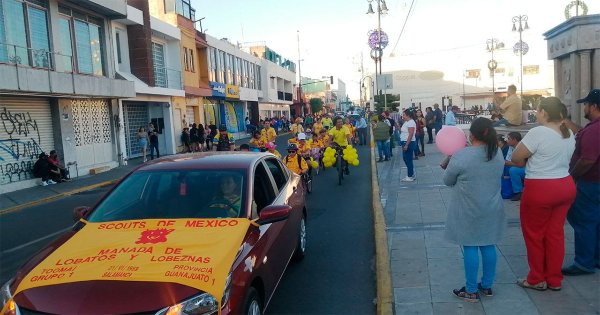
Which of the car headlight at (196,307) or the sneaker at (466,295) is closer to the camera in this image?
the car headlight at (196,307)

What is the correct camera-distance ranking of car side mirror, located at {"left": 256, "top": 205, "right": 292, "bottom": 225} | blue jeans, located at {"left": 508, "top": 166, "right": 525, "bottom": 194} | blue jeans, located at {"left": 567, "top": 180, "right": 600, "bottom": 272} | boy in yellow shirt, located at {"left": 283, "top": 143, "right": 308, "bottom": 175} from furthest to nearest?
boy in yellow shirt, located at {"left": 283, "top": 143, "right": 308, "bottom": 175}
blue jeans, located at {"left": 508, "top": 166, "right": 525, "bottom": 194}
blue jeans, located at {"left": 567, "top": 180, "right": 600, "bottom": 272}
car side mirror, located at {"left": 256, "top": 205, "right": 292, "bottom": 225}

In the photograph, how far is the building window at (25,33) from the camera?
15328 mm

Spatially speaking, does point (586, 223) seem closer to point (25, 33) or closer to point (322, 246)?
point (322, 246)

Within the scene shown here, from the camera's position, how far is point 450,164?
4.30 m

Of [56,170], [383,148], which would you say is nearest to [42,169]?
[56,170]

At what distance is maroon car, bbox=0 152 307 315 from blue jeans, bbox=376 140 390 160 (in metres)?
10.8

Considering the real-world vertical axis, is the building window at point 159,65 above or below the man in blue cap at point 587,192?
above

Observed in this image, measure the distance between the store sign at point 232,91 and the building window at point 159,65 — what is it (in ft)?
30.4

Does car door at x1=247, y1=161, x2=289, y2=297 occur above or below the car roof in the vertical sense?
below

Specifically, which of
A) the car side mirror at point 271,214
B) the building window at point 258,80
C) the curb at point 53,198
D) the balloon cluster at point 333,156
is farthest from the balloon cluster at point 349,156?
the building window at point 258,80

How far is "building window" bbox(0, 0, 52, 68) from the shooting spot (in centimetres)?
1533

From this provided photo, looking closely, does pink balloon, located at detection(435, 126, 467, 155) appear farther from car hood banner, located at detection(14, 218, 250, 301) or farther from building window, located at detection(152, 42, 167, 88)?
building window, located at detection(152, 42, 167, 88)

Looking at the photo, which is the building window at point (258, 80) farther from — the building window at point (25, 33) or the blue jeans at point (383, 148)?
the blue jeans at point (383, 148)

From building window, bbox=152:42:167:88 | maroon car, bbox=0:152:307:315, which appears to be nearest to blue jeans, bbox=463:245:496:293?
maroon car, bbox=0:152:307:315
